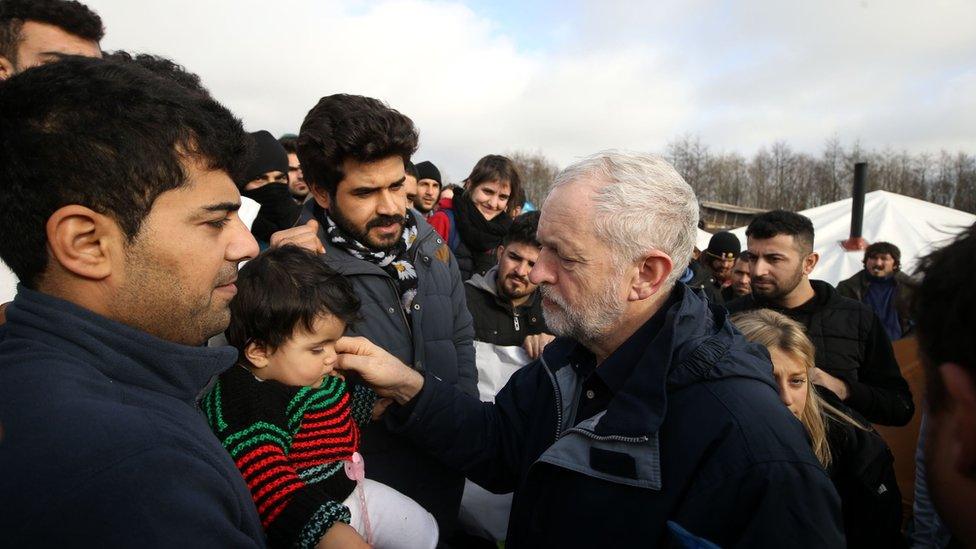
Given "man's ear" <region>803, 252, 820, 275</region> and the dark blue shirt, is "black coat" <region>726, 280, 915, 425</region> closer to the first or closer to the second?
"man's ear" <region>803, 252, 820, 275</region>

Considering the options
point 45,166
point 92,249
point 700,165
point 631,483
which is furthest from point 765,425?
point 700,165

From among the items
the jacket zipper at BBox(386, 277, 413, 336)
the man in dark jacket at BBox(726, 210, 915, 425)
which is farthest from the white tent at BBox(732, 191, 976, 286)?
the jacket zipper at BBox(386, 277, 413, 336)

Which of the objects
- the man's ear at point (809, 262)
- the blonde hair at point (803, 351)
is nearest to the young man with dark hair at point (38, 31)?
the blonde hair at point (803, 351)

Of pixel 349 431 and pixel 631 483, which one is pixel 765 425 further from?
pixel 349 431

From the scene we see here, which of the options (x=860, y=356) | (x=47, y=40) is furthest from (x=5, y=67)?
(x=860, y=356)

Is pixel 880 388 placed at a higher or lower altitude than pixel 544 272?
lower

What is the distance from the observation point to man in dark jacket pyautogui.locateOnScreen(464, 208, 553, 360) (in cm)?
391

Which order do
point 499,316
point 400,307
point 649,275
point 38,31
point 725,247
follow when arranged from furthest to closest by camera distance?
point 725,247
point 499,316
point 38,31
point 400,307
point 649,275

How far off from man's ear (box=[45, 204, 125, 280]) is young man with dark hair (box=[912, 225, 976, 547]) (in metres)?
1.69

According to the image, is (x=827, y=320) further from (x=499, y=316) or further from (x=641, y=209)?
(x=641, y=209)

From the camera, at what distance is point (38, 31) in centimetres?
301

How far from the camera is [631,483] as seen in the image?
1655mm

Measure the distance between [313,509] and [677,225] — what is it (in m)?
1.52

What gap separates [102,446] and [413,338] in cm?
174
